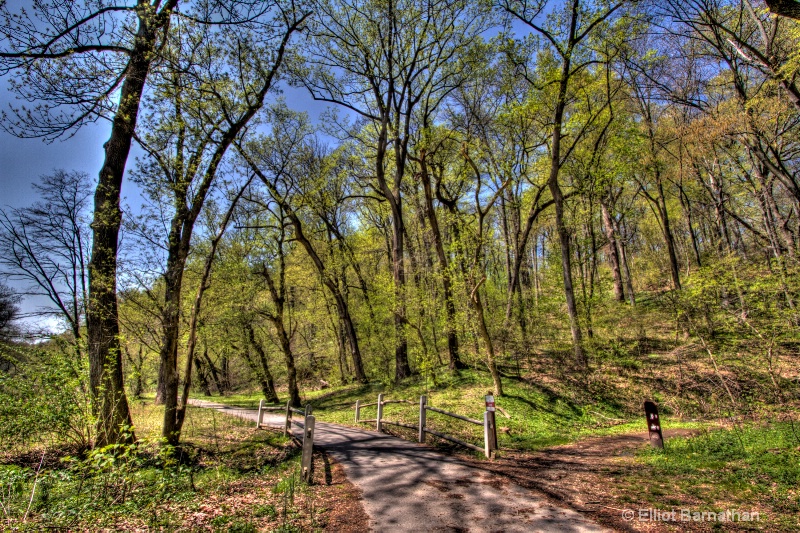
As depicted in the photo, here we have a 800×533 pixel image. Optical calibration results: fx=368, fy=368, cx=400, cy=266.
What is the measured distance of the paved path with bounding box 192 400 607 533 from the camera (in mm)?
4480

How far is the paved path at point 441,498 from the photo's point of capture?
4.48 metres

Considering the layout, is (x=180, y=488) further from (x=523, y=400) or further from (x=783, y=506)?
(x=523, y=400)

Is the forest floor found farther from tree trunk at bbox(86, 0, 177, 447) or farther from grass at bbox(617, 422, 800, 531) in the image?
tree trunk at bbox(86, 0, 177, 447)

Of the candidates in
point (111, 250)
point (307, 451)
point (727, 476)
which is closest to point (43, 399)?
point (111, 250)

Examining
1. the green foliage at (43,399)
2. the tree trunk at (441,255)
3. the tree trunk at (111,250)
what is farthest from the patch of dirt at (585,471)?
the tree trunk at (111,250)

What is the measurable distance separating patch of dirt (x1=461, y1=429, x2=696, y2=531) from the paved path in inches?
11.3

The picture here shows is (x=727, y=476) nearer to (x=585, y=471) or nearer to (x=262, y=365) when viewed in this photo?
(x=585, y=471)

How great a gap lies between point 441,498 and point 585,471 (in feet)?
9.24

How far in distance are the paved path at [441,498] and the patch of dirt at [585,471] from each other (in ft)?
0.94

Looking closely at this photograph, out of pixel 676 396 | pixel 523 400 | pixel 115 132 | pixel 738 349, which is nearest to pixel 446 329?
pixel 523 400

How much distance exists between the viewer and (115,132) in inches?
351

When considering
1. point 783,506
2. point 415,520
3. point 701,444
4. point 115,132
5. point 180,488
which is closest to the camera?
point 783,506

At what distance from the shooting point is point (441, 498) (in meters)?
5.41

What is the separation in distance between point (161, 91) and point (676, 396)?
18339 mm
